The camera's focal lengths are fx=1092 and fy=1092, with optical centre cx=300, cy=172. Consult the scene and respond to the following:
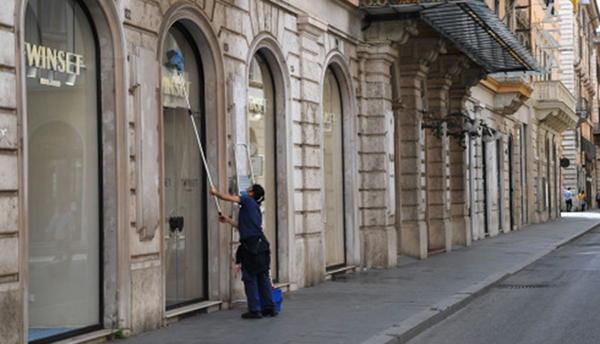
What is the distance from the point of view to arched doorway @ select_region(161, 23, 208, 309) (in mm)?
12914

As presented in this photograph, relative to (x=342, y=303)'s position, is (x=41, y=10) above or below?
above

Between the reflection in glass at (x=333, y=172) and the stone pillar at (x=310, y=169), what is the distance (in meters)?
1.36

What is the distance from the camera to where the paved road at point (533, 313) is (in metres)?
11.3

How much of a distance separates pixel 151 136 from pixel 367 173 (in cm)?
934

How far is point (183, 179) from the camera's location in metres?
13.4

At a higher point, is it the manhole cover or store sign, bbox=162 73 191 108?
store sign, bbox=162 73 191 108

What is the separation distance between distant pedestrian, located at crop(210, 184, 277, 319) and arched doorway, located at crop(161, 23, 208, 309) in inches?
29.9

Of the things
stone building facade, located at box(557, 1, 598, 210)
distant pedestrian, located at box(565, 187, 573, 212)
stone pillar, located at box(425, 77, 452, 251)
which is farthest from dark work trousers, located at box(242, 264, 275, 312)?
distant pedestrian, located at box(565, 187, 573, 212)

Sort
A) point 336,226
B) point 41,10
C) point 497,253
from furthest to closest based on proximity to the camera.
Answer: point 497,253 → point 336,226 → point 41,10

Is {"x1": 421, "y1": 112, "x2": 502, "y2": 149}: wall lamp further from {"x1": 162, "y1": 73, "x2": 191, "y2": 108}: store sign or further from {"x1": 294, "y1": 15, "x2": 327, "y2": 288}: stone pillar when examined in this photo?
{"x1": 162, "y1": 73, "x2": 191, "y2": 108}: store sign

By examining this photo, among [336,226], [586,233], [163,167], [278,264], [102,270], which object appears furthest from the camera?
[586,233]

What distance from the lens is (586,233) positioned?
127 ft

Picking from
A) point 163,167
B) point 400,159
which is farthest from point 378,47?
point 163,167

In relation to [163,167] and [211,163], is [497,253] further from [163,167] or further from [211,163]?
[163,167]
